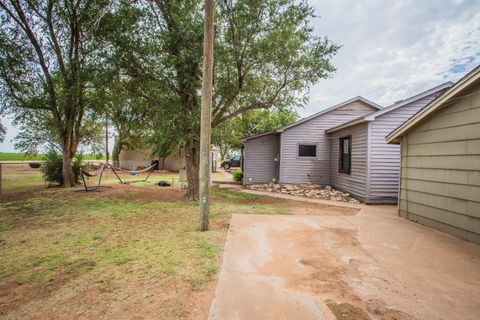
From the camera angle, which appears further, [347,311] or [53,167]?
[53,167]

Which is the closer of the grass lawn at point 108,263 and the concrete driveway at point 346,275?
the concrete driveway at point 346,275

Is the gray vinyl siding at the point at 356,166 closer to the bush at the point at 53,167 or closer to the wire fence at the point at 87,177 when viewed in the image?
the wire fence at the point at 87,177

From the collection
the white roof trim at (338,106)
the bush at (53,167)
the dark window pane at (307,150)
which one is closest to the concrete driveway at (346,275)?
the dark window pane at (307,150)

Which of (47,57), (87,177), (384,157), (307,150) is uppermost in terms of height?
(47,57)

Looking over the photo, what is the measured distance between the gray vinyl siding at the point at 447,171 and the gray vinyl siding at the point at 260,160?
26.9 ft

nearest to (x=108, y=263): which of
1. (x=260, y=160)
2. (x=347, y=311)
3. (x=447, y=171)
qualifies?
(x=347, y=311)

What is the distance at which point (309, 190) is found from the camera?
11.4 metres

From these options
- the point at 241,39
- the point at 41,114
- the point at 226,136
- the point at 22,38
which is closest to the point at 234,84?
the point at 241,39

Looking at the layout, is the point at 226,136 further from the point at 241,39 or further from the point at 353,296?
the point at 353,296

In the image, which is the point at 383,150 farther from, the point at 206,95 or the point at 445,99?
the point at 206,95

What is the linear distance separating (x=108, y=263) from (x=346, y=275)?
3.16m

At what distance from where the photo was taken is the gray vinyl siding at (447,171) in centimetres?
429

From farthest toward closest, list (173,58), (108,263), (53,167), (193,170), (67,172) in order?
(53,167) < (67,172) < (193,170) < (173,58) < (108,263)

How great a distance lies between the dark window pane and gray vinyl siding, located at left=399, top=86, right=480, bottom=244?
6.28 metres
